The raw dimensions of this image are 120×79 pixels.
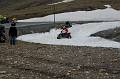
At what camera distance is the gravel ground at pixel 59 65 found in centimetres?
1903

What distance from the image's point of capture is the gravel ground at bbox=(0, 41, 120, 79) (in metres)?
19.0

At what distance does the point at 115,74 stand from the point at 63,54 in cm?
777

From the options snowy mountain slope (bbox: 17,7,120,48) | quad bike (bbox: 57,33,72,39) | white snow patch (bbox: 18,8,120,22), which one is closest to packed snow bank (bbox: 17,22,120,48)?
snowy mountain slope (bbox: 17,7,120,48)

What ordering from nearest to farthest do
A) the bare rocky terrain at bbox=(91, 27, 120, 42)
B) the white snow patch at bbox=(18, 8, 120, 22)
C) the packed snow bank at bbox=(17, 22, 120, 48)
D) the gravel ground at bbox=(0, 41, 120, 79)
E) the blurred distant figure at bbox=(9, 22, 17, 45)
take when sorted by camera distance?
the gravel ground at bbox=(0, 41, 120, 79), the blurred distant figure at bbox=(9, 22, 17, 45), the packed snow bank at bbox=(17, 22, 120, 48), the bare rocky terrain at bbox=(91, 27, 120, 42), the white snow patch at bbox=(18, 8, 120, 22)

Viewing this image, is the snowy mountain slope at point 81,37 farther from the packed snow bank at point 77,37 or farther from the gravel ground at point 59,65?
the gravel ground at point 59,65

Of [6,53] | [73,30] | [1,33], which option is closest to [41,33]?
[73,30]

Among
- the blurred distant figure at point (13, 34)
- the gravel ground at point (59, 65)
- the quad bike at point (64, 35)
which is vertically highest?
the gravel ground at point (59, 65)

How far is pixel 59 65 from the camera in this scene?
71.6 ft

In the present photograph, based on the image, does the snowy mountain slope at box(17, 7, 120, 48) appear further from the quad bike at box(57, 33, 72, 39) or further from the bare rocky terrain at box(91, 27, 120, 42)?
the bare rocky terrain at box(91, 27, 120, 42)

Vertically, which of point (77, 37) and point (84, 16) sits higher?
point (77, 37)

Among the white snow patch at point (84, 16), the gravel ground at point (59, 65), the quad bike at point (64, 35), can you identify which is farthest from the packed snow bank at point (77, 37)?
the white snow patch at point (84, 16)

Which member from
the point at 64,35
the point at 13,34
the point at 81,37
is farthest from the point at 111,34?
the point at 13,34

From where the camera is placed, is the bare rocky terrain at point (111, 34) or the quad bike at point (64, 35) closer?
the bare rocky terrain at point (111, 34)

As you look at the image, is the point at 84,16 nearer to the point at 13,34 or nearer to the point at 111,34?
the point at 111,34
